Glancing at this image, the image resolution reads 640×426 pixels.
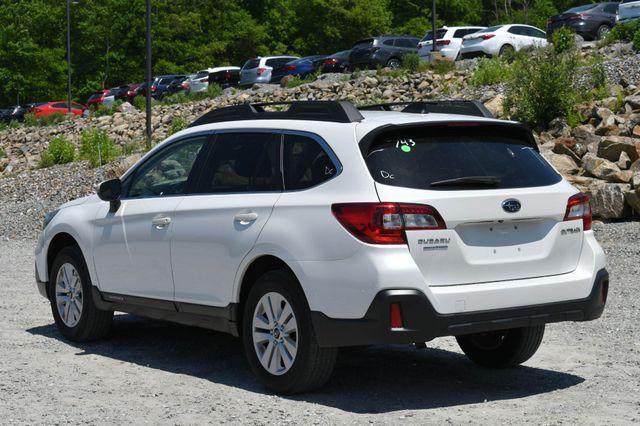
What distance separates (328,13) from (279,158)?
71708mm

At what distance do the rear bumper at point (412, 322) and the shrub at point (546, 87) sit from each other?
1458 cm

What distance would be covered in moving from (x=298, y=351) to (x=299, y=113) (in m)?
1.63

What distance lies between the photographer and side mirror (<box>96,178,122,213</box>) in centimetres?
842

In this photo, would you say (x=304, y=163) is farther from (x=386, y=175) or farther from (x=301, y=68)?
(x=301, y=68)

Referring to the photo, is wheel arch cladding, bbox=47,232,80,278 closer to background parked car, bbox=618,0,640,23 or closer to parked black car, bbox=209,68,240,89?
background parked car, bbox=618,0,640,23

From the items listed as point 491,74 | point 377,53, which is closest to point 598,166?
point 491,74

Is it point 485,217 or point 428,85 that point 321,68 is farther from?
point 485,217

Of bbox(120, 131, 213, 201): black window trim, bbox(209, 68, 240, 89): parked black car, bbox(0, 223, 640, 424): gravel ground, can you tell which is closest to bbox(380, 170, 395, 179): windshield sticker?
bbox(0, 223, 640, 424): gravel ground

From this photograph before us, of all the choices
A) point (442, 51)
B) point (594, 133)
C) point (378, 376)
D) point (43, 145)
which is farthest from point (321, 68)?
point (378, 376)

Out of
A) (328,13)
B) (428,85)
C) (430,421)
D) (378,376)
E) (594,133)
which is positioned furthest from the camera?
(328,13)

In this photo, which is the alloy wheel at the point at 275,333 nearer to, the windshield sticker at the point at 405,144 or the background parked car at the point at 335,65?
the windshield sticker at the point at 405,144

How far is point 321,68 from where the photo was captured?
4659cm

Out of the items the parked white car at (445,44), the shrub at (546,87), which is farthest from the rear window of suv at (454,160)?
the parked white car at (445,44)

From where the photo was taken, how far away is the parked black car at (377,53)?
42938 millimetres
